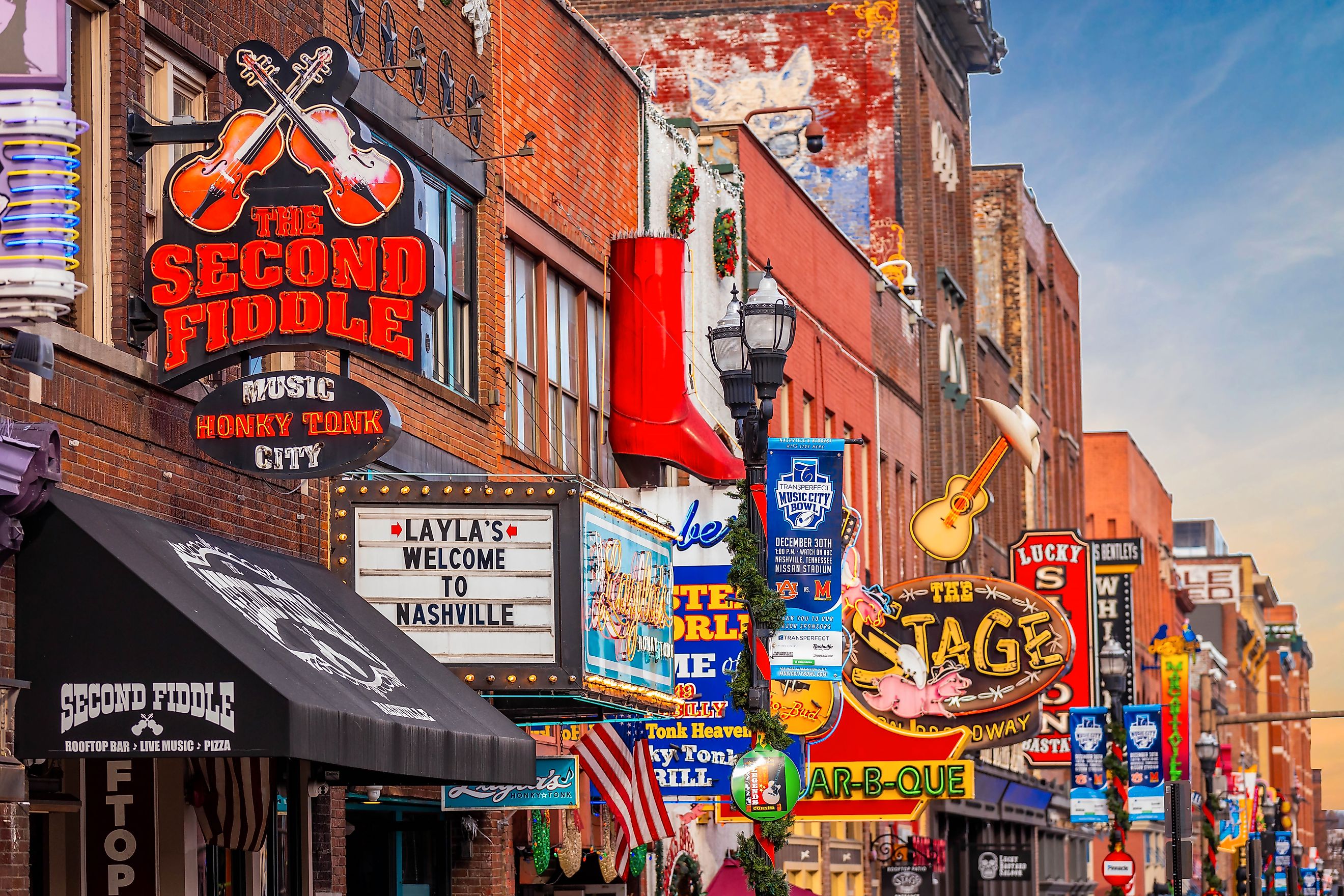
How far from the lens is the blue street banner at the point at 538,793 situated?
765 inches

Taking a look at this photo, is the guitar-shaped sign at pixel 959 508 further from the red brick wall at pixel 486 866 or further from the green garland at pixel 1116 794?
the red brick wall at pixel 486 866

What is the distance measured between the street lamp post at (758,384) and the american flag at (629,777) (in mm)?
3581

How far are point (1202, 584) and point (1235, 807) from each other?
5657cm

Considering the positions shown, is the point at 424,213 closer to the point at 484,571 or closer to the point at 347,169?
the point at 347,169

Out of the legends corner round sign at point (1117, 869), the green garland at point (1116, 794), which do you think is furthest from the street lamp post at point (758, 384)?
the green garland at point (1116, 794)

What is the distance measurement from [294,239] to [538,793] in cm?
756

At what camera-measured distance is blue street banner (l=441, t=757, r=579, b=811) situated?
19.4 meters

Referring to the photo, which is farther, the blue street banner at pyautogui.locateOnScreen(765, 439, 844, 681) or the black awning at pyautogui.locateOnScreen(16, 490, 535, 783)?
the blue street banner at pyautogui.locateOnScreen(765, 439, 844, 681)

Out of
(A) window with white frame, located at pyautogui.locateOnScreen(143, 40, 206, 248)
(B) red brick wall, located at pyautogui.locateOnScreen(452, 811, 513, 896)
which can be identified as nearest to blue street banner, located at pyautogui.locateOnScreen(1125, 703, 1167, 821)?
(B) red brick wall, located at pyautogui.locateOnScreen(452, 811, 513, 896)

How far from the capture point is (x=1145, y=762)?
4497cm

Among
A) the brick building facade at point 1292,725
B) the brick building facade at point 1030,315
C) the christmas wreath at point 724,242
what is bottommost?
the brick building facade at point 1292,725

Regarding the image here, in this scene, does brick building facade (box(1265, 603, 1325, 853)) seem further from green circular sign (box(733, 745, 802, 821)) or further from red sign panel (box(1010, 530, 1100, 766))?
green circular sign (box(733, 745, 802, 821))

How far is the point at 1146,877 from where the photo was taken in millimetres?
82938

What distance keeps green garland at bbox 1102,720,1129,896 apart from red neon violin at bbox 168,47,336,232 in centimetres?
2981
